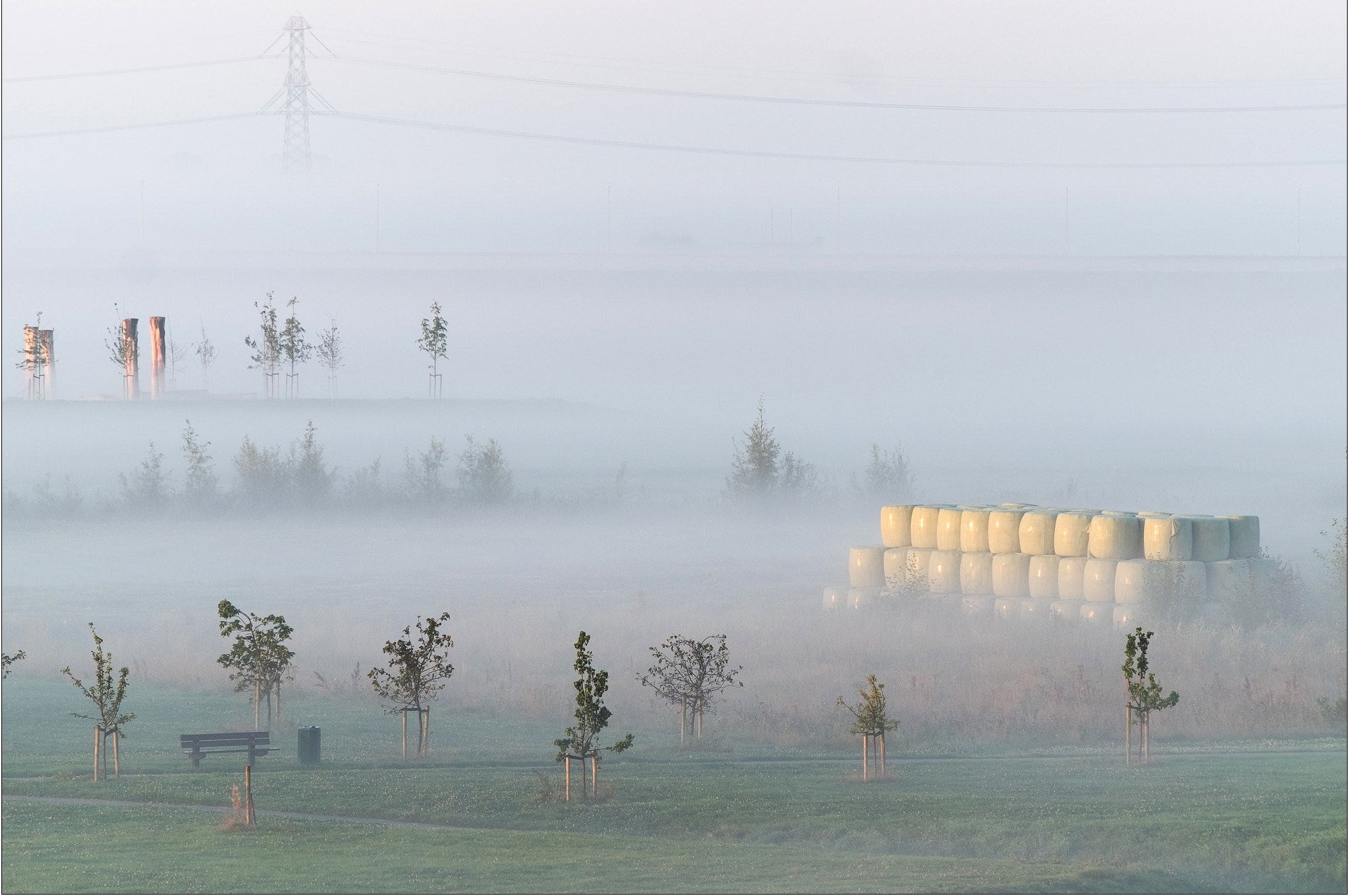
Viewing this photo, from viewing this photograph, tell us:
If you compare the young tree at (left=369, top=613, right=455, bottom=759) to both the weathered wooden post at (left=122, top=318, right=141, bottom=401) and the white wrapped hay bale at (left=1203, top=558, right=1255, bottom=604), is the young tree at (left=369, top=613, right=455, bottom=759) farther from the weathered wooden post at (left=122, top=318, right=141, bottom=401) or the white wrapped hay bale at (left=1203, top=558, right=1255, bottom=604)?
the weathered wooden post at (left=122, top=318, right=141, bottom=401)

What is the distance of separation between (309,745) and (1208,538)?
14957 mm

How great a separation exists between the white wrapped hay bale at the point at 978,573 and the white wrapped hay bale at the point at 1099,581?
1.77 metres

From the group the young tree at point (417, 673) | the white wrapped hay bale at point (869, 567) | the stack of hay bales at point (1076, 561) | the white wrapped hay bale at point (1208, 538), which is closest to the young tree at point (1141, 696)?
the stack of hay bales at point (1076, 561)

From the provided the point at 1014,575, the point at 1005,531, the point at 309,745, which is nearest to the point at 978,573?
the point at 1014,575

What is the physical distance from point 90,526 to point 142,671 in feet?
90.1

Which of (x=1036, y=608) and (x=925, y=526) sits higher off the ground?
(x=925, y=526)

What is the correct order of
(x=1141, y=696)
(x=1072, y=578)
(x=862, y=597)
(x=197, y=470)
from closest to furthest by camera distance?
1. (x=1141, y=696)
2. (x=1072, y=578)
3. (x=862, y=597)
4. (x=197, y=470)

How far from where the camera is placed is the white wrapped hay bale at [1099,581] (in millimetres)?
24516

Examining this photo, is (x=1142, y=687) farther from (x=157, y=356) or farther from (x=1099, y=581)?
(x=157, y=356)

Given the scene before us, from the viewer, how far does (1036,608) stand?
25.0 m

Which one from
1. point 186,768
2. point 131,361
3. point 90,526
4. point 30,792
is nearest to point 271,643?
point 186,768

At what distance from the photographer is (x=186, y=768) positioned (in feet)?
59.7

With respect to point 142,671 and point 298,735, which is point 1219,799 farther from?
point 142,671

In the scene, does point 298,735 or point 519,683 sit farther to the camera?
point 519,683
